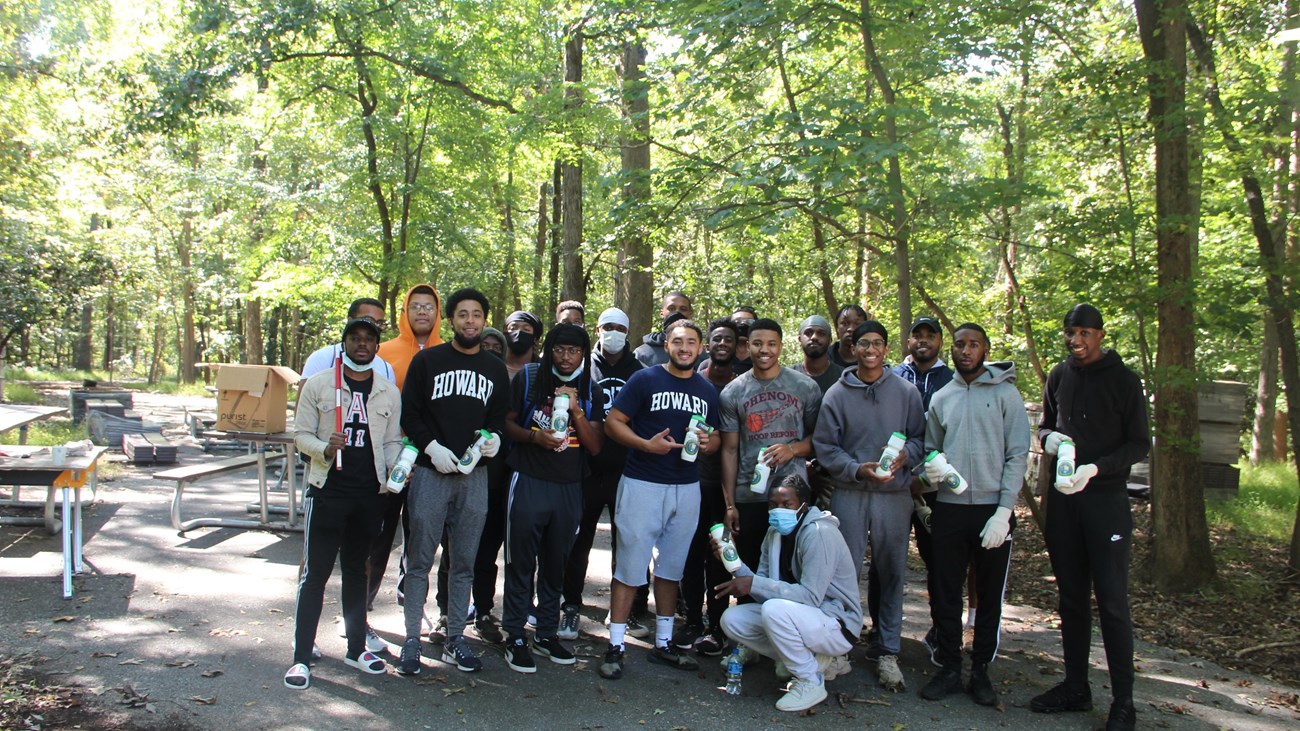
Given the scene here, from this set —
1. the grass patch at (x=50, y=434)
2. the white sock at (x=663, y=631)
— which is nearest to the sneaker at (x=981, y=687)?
the white sock at (x=663, y=631)

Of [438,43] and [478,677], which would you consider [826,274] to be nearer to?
[438,43]

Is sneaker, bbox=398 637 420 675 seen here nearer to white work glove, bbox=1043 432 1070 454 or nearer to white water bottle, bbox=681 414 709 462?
white water bottle, bbox=681 414 709 462

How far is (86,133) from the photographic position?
17609mm

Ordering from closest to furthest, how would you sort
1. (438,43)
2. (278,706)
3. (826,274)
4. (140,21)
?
(278,706) → (438,43) → (826,274) → (140,21)

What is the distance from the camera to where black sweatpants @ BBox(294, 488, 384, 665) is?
471cm

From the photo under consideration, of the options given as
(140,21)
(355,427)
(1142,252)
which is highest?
(140,21)

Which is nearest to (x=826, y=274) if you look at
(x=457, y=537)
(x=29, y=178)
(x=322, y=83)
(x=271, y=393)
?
(x=322, y=83)

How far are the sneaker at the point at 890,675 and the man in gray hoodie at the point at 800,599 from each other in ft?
0.72

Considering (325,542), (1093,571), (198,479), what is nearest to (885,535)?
(1093,571)

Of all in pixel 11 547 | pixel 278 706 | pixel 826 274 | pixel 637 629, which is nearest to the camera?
pixel 278 706

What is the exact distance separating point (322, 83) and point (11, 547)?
9704 millimetres

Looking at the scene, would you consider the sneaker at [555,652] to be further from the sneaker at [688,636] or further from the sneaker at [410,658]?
the sneaker at [410,658]

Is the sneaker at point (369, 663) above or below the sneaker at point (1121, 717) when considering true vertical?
above

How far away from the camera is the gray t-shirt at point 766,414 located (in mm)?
5426
